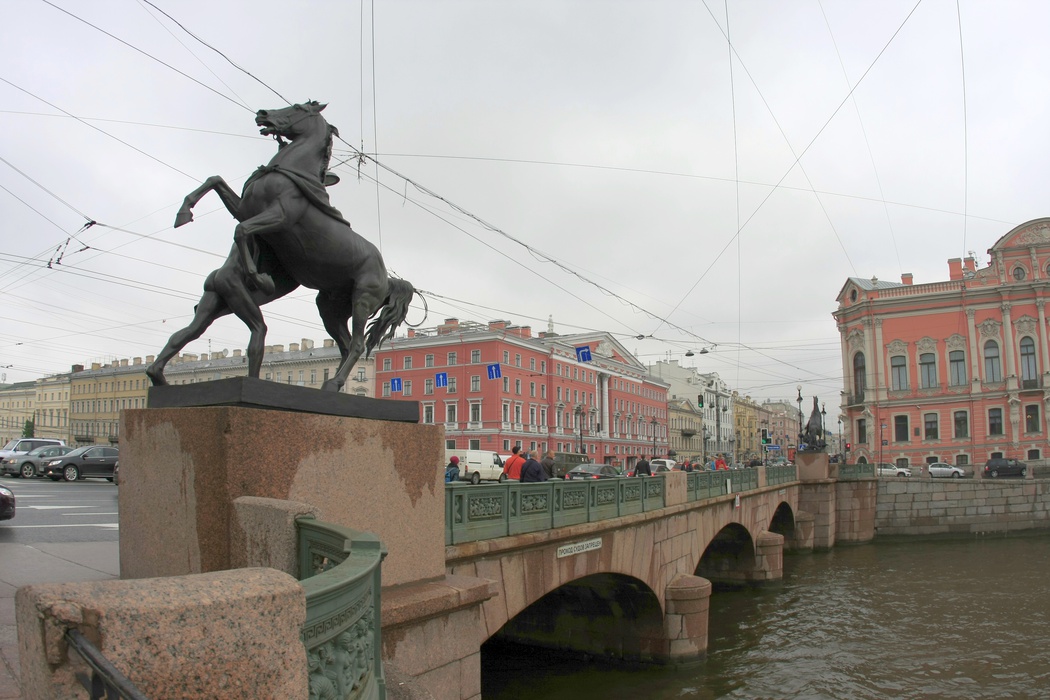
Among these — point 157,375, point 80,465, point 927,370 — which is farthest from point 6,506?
point 927,370

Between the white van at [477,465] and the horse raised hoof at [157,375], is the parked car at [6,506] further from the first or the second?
the white van at [477,465]

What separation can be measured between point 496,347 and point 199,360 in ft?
117

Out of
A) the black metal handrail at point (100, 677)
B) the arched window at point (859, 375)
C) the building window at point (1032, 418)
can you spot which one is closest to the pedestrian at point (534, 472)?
the black metal handrail at point (100, 677)

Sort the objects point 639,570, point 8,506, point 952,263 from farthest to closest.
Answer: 1. point 952,263
2. point 639,570
3. point 8,506

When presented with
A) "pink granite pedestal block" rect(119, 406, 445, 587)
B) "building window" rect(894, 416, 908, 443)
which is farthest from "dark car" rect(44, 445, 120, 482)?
"building window" rect(894, 416, 908, 443)

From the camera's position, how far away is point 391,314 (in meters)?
5.96

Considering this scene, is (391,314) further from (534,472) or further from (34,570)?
(534,472)

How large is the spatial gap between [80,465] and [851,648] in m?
24.4

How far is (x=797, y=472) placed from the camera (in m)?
34.5

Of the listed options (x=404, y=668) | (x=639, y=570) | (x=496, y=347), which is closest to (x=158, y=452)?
(x=404, y=668)

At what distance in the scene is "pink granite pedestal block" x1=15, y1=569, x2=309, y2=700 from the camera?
5.09ft

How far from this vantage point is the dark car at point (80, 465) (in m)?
24.9

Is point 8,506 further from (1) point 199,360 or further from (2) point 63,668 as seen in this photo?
(1) point 199,360

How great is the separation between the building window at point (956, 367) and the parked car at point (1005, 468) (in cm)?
1069
